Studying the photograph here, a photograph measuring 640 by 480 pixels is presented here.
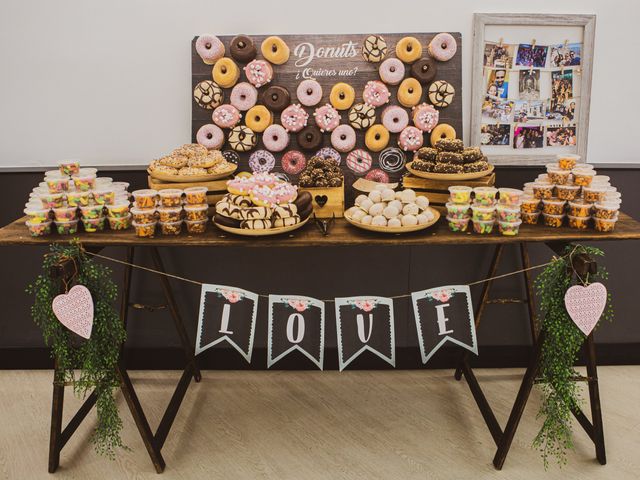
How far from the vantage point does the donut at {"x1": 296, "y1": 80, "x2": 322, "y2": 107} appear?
2.87 m

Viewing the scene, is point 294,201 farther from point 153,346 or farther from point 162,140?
point 153,346

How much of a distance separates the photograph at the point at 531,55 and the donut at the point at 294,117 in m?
1.15

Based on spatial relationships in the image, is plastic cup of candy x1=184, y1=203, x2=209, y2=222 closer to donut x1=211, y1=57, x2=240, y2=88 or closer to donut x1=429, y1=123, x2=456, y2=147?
donut x1=211, y1=57, x2=240, y2=88

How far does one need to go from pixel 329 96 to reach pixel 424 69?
0.50 metres

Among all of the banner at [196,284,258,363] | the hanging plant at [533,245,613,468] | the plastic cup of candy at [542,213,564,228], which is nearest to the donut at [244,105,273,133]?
the banner at [196,284,258,363]

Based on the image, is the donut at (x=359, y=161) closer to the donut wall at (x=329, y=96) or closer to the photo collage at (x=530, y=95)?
the donut wall at (x=329, y=96)

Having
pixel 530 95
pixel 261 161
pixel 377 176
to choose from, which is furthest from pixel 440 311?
pixel 530 95

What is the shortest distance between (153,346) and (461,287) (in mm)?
1878

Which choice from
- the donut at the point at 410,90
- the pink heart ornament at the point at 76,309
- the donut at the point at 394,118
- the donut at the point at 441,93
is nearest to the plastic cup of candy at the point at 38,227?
the pink heart ornament at the point at 76,309

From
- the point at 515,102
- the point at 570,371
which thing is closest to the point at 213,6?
the point at 515,102

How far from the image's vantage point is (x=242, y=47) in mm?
2814

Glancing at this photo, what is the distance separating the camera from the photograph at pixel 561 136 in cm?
297

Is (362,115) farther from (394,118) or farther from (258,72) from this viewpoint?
(258,72)

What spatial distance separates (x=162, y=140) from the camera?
3004 millimetres
